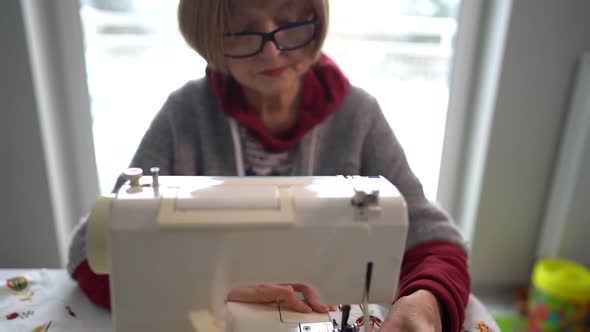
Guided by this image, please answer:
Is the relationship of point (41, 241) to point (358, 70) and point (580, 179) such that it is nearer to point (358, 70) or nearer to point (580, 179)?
point (358, 70)

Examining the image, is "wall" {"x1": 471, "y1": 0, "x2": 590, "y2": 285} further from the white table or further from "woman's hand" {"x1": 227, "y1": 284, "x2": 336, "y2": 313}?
"woman's hand" {"x1": 227, "y1": 284, "x2": 336, "y2": 313}

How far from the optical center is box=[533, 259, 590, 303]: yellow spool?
56.4 inches

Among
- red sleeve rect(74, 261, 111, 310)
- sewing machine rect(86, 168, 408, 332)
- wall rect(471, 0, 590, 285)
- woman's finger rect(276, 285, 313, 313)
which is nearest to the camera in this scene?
sewing machine rect(86, 168, 408, 332)

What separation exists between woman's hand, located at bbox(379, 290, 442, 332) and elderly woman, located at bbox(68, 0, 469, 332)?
0.04m

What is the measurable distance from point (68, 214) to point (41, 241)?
0.43 feet

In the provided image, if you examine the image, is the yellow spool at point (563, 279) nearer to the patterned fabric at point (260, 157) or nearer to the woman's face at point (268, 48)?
the patterned fabric at point (260, 157)

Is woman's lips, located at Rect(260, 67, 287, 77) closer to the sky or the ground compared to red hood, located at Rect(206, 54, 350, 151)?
closer to the sky

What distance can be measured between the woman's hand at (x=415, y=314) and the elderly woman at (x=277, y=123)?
4 centimetres

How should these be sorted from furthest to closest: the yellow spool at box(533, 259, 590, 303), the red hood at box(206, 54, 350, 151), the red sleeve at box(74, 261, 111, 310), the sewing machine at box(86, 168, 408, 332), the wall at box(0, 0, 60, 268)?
the yellow spool at box(533, 259, 590, 303) → the wall at box(0, 0, 60, 268) → the red hood at box(206, 54, 350, 151) → the red sleeve at box(74, 261, 111, 310) → the sewing machine at box(86, 168, 408, 332)

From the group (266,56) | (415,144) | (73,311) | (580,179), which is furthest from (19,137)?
(580,179)

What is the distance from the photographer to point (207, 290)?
55 cm

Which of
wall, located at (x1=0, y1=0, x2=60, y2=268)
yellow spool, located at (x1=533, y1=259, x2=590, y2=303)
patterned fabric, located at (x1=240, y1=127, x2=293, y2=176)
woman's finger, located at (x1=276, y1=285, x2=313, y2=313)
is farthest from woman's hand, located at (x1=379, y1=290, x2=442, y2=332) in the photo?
wall, located at (x1=0, y1=0, x2=60, y2=268)

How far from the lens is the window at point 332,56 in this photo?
1.40 m

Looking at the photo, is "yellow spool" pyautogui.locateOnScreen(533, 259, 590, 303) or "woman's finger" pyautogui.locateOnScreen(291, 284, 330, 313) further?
"yellow spool" pyautogui.locateOnScreen(533, 259, 590, 303)
